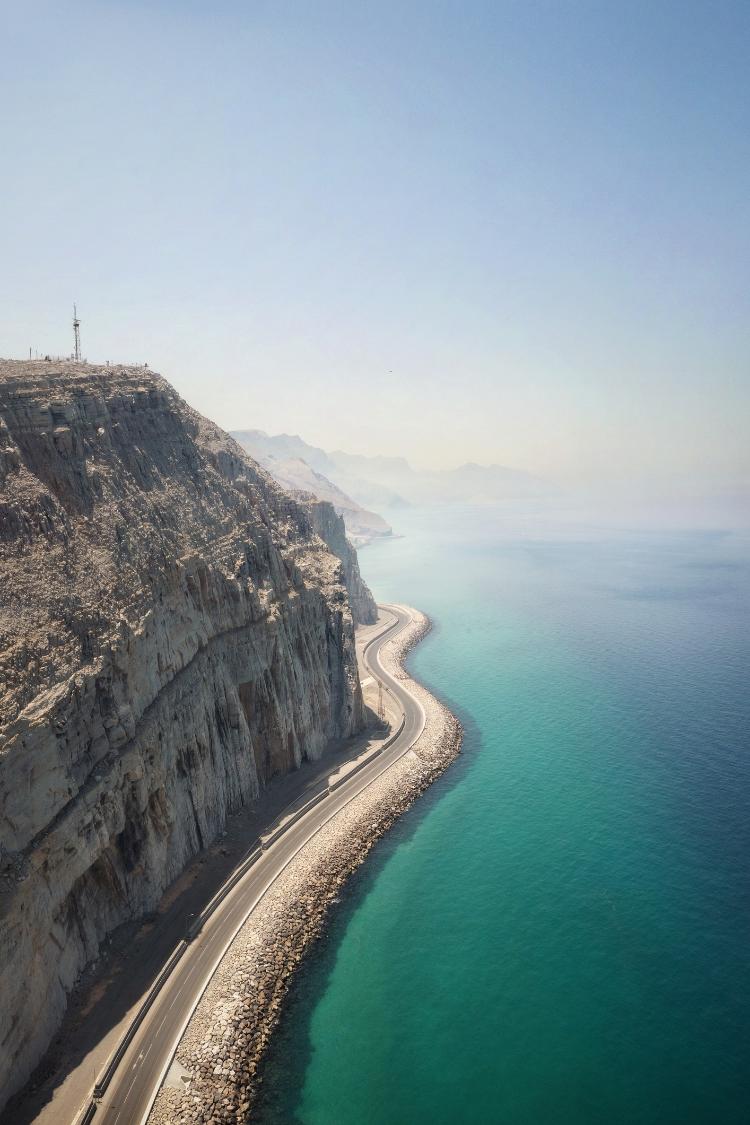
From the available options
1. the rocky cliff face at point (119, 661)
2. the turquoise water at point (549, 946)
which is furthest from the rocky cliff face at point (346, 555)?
the rocky cliff face at point (119, 661)

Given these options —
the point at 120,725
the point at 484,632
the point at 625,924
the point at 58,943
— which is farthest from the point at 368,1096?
the point at 484,632

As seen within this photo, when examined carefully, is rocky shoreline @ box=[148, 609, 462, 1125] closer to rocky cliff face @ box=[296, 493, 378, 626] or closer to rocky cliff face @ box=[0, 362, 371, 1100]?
rocky cliff face @ box=[0, 362, 371, 1100]

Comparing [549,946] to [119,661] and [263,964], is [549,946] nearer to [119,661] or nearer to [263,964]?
[263,964]

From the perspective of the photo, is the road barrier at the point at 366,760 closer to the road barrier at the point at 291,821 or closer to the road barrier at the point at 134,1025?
the road barrier at the point at 291,821

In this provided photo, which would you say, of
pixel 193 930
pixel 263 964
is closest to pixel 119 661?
pixel 193 930

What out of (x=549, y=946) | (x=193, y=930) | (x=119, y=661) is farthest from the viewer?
(x=549, y=946)

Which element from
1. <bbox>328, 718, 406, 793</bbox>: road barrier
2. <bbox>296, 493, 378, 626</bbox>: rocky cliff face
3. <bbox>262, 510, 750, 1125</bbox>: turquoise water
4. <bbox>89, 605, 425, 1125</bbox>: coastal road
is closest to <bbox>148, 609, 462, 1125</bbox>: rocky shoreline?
<bbox>89, 605, 425, 1125</bbox>: coastal road

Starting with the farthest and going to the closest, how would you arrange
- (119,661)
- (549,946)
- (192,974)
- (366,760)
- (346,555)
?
1. (346,555)
2. (366,760)
3. (549,946)
4. (119,661)
5. (192,974)
